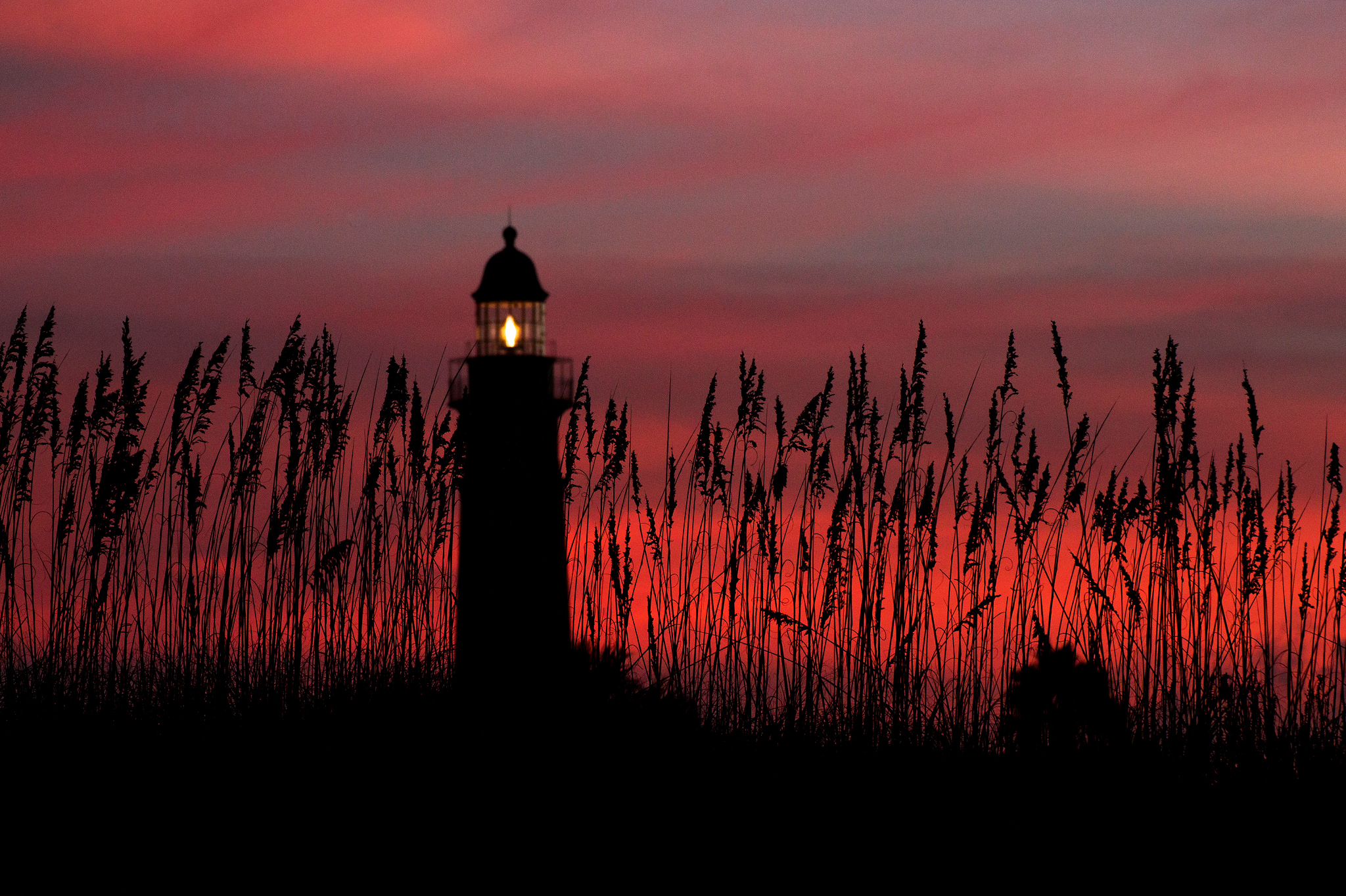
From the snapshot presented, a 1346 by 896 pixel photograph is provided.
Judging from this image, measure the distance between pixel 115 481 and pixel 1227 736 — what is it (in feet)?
11.3

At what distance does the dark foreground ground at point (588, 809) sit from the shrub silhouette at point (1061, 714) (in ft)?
0.22

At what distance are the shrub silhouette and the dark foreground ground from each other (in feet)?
0.22

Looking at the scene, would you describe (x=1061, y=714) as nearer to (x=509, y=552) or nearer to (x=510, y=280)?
(x=509, y=552)

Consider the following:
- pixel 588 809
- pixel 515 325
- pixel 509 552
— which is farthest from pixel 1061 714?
pixel 515 325

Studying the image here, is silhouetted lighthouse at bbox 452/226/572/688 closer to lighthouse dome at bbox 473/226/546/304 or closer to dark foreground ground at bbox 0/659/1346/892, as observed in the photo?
dark foreground ground at bbox 0/659/1346/892

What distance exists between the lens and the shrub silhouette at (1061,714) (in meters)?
3.40

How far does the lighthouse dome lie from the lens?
12.8m

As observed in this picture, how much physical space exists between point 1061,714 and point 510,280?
33.4 ft

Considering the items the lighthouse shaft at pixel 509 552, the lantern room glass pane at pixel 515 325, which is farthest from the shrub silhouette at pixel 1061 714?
the lantern room glass pane at pixel 515 325

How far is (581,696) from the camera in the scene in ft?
12.0

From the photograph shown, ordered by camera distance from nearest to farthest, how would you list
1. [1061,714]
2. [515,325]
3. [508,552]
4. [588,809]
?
[588,809] < [1061,714] < [508,552] < [515,325]

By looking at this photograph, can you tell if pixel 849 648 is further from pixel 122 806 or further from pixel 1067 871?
pixel 122 806

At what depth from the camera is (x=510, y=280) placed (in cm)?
1293

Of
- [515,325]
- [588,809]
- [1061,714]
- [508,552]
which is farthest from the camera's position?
[515,325]
